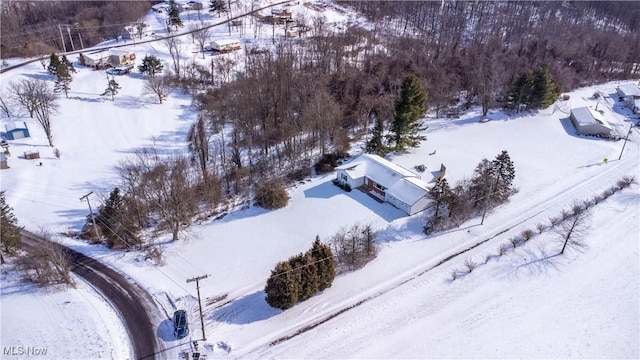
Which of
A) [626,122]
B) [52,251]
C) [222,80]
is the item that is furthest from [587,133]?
[52,251]

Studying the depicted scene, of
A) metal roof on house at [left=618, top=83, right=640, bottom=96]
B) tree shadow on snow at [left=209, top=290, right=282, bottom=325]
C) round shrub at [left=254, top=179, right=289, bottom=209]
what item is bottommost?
tree shadow on snow at [left=209, top=290, right=282, bottom=325]

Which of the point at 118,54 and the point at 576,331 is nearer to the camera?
the point at 576,331

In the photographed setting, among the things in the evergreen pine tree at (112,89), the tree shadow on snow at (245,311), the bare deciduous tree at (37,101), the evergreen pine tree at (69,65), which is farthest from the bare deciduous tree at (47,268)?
the evergreen pine tree at (69,65)

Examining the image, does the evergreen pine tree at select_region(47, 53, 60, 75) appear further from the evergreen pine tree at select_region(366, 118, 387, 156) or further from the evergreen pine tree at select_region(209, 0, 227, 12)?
the evergreen pine tree at select_region(366, 118, 387, 156)

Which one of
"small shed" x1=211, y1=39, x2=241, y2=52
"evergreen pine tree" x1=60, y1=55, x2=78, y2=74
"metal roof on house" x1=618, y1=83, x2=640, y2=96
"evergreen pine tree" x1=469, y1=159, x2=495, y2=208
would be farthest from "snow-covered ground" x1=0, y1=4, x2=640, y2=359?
"small shed" x1=211, y1=39, x2=241, y2=52

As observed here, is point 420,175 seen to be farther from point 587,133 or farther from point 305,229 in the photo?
point 587,133

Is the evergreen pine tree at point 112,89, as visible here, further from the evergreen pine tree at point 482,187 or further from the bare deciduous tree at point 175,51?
the evergreen pine tree at point 482,187

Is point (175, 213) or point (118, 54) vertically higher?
point (118, 54)
